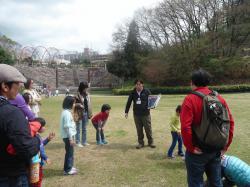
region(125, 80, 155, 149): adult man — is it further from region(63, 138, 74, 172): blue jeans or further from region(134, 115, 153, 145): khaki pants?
region(63, 138, 74, 172): blue jeans

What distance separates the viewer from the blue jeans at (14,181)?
2514mm

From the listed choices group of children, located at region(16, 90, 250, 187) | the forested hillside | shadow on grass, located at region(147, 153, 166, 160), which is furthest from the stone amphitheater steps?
group of children, located at region(16, 90, 250, 187)

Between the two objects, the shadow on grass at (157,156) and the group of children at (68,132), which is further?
the shadow on grass at (157,156)

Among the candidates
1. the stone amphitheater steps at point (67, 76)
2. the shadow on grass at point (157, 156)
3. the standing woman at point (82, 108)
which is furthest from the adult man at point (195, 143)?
the stone amphitheater steps at point (67, 76)

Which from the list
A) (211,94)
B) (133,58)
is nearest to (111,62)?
(133,58)

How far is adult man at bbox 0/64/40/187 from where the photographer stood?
94.0 inches

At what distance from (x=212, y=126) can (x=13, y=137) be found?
220 cm

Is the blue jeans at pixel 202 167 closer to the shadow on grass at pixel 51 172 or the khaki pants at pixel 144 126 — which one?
the shadow on grass at pixel 51 172

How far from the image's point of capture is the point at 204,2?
4228 centimetres

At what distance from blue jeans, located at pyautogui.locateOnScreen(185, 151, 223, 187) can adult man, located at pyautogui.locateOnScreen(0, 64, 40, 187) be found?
196cm

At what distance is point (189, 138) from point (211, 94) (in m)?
0.59

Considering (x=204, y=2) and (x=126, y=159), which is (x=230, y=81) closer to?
(x=204, y=2)

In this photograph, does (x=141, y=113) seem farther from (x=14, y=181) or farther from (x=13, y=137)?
(x=13, y=137)

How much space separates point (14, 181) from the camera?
101 inches
